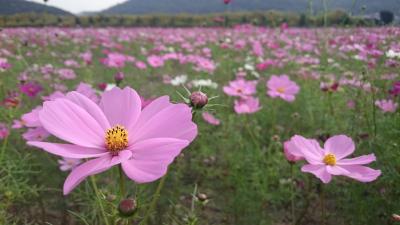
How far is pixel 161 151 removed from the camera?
21.8 inches

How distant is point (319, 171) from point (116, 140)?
19.6 inches

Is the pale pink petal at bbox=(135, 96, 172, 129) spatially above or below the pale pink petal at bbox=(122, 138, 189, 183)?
above

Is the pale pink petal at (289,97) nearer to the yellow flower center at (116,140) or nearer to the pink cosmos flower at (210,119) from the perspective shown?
the pink cosmos flower at (210,119)

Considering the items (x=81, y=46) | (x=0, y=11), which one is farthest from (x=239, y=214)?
(x=81, y=46)

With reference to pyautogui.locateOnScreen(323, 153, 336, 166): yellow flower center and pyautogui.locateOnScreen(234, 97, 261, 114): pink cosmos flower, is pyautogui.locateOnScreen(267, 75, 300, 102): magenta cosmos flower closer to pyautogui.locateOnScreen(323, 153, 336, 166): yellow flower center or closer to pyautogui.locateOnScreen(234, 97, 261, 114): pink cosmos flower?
pyautogui.locateOnScreen(234, 97, 261, 114): pink cosmos flower

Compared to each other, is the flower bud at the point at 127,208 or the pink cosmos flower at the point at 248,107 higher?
the flower bud at the point at 127,208

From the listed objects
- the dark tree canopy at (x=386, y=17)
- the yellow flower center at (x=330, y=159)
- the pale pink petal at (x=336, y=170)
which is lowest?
the yellow flower center at (x=330, y=159)

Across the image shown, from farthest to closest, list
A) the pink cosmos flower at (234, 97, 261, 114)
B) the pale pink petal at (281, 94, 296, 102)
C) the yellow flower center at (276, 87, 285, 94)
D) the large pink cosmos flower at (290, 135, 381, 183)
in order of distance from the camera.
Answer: the yellow flower center at (276, 87, 285, 94) < the pale pink petal at (281, 94, 296, 102) < the pink cosmos flower at (234, 97, 261, 114) < the large pink cosmos flower at (290, 135, 381, 183)

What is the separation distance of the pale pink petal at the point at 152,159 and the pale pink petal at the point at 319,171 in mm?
415

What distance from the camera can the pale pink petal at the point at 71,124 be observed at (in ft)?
1.96

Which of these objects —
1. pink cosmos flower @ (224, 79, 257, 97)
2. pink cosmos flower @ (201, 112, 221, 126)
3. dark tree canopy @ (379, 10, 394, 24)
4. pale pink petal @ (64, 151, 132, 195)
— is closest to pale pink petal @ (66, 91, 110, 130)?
pale pink petal @ (64, 151, 132, 195)

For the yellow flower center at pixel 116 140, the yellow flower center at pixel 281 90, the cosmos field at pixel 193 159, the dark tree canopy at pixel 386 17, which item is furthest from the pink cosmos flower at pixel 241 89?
the yellow flower center at pixel 116 140

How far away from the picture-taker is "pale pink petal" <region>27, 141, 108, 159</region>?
55 cm

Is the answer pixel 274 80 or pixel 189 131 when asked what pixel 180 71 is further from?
pixel 189 131
